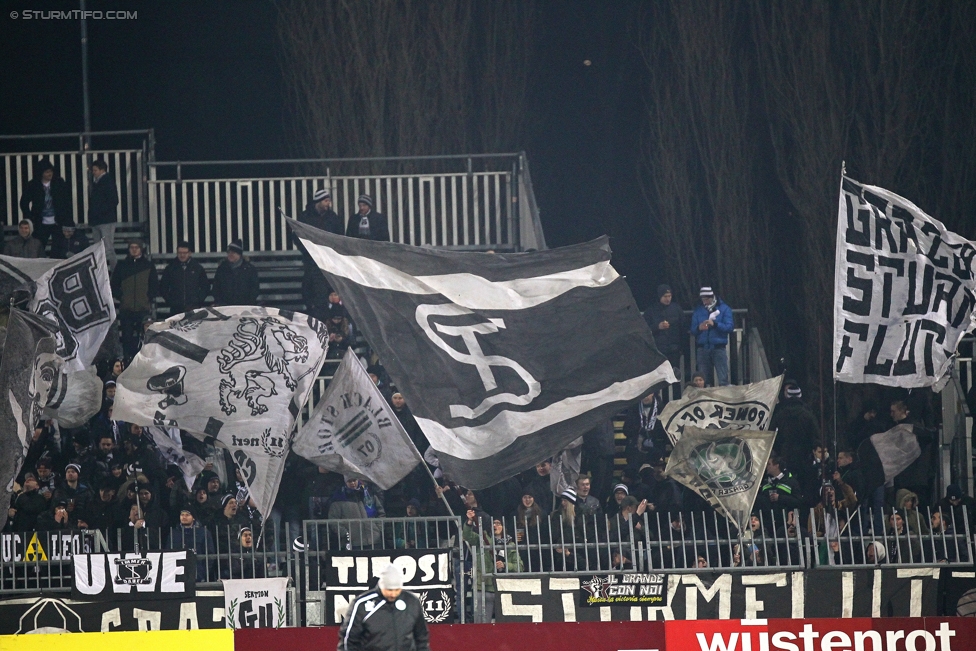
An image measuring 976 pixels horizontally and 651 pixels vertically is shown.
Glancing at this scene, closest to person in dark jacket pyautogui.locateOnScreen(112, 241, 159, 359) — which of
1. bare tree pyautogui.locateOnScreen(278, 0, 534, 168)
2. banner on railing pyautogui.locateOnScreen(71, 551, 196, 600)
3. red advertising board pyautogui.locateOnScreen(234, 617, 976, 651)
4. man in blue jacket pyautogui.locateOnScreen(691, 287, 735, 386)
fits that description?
banner on railing pyautogui.locateOnScreen(71, 551, 196, 600)

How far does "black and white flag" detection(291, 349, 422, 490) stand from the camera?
16.9 metres

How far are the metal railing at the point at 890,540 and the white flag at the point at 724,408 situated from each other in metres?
1.34

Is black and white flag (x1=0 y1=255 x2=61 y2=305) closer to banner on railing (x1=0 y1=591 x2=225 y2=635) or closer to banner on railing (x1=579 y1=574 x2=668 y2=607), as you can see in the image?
banner on railing (x1=0 y1=591 x2=225 y2=635)

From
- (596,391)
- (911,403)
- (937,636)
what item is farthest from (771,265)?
(937,636)

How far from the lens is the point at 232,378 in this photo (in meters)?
17.0

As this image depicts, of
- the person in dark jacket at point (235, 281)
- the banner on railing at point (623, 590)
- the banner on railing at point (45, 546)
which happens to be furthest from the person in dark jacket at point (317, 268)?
the banner on railing at point (623, 590)

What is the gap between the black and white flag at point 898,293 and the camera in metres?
16.1

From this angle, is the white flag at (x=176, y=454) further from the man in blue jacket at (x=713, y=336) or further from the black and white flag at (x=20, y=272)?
the man in blue jacket at (x=713, y=336)

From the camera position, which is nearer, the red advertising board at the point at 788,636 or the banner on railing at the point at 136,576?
the red advertising board at the point at 788,636

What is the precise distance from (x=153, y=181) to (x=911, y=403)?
11.3 m

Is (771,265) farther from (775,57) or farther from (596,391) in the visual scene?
(596,391)

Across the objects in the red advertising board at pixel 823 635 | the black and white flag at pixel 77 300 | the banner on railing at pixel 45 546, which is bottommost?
the red advertising board at pixel 823 635

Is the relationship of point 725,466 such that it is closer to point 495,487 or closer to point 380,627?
point 495,487

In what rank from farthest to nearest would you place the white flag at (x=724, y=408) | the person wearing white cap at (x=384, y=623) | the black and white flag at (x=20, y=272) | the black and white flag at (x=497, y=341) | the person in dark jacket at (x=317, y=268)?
the person in dark jacket at (x=317, y=268)
the black and white flag at (x=20, y=272)
the white flag at (x=724, y=408)
the black and white flag at (x=497, y=341)
the person wearing white cap at (x=384, y=623)
